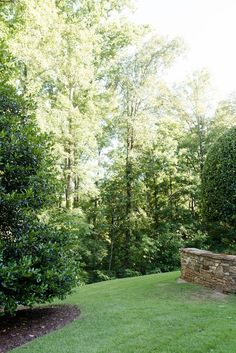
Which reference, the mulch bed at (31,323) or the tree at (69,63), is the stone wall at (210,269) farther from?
the tree at (69,63)

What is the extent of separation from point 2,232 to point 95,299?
2822 millimetres

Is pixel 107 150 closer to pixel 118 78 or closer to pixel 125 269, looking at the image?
pixel 118 78

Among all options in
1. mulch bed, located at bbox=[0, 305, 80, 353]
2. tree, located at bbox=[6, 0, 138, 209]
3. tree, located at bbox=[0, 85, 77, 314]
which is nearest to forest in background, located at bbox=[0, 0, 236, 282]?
tree, located at bbox=[6, 0, 138, 209]

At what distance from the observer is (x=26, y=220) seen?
17.4 ft

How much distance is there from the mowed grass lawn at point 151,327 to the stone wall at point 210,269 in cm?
31

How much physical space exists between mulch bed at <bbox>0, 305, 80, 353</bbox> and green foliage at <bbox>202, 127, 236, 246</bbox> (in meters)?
3.45

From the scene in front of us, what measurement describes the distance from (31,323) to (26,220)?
169 centimetres

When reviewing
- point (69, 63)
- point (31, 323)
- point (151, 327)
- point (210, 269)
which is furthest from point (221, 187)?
point (69, 63)

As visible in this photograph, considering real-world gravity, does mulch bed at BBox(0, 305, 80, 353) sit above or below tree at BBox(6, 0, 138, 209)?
below

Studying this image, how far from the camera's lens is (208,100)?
18312mm

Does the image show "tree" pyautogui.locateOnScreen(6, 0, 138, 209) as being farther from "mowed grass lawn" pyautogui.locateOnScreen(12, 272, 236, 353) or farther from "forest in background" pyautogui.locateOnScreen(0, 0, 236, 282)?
"mowed grass lawn" pyautogui.locateOnScreen(12, 272, 236, 353)

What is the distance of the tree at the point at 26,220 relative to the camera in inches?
189

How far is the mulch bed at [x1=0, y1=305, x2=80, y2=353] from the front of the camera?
14.7ft

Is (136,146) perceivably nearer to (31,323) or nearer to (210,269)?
(210,269)
